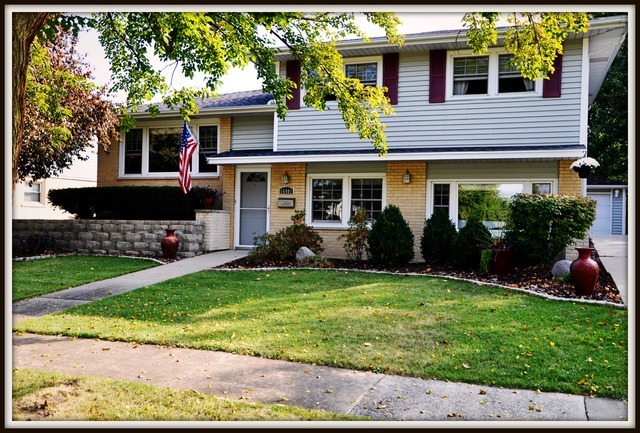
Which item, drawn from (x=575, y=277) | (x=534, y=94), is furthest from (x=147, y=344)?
(x=534, y=94)

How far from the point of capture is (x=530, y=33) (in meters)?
7.03

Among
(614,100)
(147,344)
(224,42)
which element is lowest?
(147,344)

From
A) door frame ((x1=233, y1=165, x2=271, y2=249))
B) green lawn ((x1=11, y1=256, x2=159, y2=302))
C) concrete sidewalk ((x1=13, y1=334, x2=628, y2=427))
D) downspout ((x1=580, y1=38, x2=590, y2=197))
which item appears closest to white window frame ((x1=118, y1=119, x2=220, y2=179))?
door frame ((x1=233, y1=165, x2=271, y2=249))

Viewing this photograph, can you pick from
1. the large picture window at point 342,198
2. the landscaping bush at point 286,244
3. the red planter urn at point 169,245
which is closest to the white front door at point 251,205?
the large picture window at point 342,198

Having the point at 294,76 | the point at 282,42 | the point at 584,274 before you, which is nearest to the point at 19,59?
the point at 282,42

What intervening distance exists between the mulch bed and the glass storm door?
7.51 ft

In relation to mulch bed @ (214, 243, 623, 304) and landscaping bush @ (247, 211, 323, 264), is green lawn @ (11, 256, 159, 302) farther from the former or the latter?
landscaping bush @ (247, 211, 323, 264)

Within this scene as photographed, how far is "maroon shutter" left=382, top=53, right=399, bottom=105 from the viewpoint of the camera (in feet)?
41.8

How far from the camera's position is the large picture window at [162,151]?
605 inches

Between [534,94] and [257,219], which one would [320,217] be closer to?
[257,219]

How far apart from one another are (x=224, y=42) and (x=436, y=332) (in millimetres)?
4842

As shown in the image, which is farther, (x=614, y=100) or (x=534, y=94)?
(x=614, y=100)

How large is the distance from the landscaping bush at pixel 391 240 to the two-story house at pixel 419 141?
1186 millimetres

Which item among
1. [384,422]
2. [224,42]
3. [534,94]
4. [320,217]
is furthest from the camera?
[320,217]
